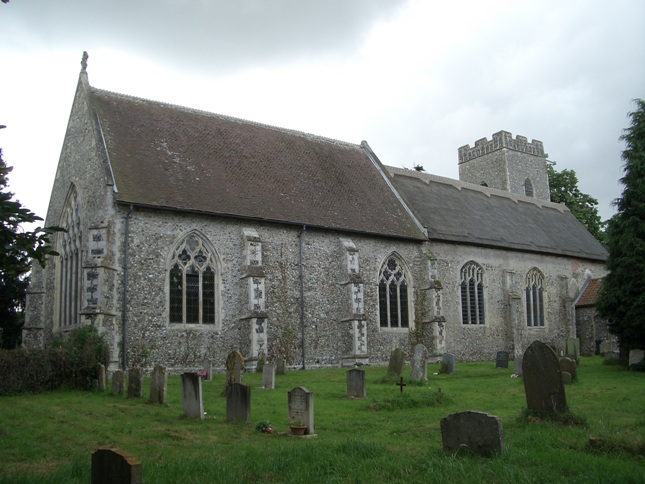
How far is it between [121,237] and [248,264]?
421 centimetres

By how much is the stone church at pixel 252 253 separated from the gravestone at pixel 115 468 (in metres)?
13.5

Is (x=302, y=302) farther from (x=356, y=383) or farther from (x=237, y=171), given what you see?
(x=356, y=383)

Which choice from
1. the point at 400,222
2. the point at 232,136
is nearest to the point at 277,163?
the point at 232,136

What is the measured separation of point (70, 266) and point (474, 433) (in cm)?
1818

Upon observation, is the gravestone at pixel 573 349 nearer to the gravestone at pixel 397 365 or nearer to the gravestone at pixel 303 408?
the gravestone at pixel 397 365

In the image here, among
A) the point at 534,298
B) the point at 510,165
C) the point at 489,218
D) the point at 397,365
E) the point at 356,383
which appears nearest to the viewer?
the point at 356,383

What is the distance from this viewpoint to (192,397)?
38.7 ft

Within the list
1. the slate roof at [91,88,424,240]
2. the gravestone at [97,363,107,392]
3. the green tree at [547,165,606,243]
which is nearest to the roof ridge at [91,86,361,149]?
the slate roof at [91,88,424,240]

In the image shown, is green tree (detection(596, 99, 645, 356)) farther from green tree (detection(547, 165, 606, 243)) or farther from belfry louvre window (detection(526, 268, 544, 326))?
green tree (detection(547, 165, 606, 243))

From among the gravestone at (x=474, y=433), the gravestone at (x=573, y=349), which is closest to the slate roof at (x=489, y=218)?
the gravestone at (x=573, y=349)

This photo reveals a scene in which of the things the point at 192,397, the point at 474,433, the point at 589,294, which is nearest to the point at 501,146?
the point at 589,294

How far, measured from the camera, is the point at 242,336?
70.4 ft

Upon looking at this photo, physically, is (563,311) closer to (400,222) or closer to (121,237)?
(400,222)

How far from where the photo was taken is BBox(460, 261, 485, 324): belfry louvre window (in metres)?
28.5
